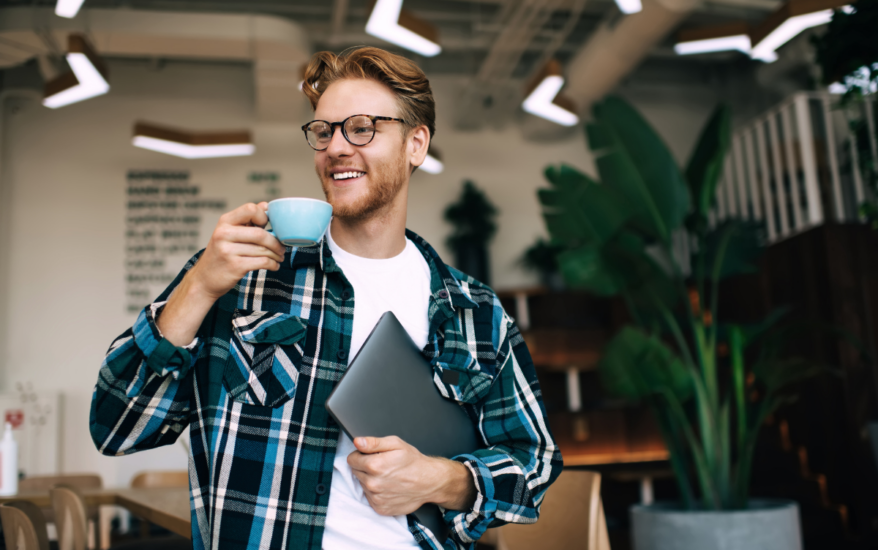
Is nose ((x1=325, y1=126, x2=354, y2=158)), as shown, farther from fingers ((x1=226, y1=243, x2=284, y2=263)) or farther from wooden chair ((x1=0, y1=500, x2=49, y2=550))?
wooden chair ((x1=0, y1=500, x2=49, y2=550))

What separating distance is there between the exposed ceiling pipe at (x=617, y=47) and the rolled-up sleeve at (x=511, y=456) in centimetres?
440

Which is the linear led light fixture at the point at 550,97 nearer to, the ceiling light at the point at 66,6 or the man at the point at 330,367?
the ceiling light at the point at 66,6

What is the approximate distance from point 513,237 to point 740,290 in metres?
2.24

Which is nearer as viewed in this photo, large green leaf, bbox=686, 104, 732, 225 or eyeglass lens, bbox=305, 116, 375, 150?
eyeglass lens, bbox=305, 116, 375, 150

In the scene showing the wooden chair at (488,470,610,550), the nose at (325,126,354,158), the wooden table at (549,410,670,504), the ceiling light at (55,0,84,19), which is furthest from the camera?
the wooden table at (549,410,670,504)

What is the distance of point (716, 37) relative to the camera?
476 cm

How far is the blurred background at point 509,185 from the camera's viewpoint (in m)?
4.57

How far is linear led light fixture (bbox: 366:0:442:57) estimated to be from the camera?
376cm

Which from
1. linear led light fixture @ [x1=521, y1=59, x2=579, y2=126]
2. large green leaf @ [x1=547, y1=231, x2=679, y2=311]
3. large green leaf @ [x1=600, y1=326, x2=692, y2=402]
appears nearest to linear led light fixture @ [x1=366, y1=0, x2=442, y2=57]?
linear led light fixture @ [x1=521, y1=59, x2=579, y2=126]

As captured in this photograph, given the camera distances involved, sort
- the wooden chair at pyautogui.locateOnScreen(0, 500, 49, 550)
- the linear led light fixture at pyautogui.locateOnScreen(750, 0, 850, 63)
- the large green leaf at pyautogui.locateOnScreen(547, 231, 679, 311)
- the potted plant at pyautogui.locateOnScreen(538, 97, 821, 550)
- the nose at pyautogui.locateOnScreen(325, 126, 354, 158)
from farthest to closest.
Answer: the linear led light fixture at pyautogui.locateOnScreen(750, 0, 850, 63) < the large green leaf at pyautogui.locateOnScreen(547, 231, 679, 311) < the potted plant at pyautogui.locateOnScreen(538, 97, 821, 550) < the wooden chair at pyautogui.locateOnScreen(0, 500, 49, 550) < the nose at pyautogui.locateOnScreen(325, 126, 354, 158)

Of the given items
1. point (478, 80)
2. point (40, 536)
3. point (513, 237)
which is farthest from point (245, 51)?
point (40, 536)

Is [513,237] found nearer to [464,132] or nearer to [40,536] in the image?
Result: [464,132]

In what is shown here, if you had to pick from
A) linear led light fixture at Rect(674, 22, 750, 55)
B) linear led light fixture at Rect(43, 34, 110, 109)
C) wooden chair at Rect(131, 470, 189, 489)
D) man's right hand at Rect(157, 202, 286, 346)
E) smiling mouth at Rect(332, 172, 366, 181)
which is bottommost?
wooden chair at Rect(131, 470, 189, 489)

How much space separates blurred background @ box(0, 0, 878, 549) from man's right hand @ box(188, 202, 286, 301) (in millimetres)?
2552
